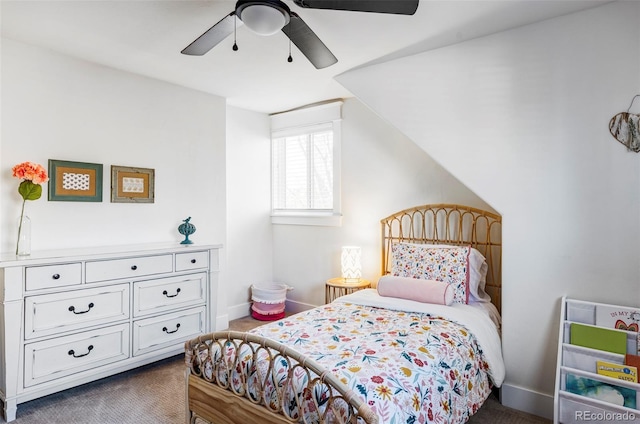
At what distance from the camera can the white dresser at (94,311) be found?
93.1 inches

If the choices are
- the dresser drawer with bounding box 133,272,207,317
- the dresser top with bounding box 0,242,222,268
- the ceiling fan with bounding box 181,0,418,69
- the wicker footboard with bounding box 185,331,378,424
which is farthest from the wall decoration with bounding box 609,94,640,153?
the dresser drawer with bounding box 133,272,207,317

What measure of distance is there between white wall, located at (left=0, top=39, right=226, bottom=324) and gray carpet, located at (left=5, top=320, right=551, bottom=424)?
3.65ft

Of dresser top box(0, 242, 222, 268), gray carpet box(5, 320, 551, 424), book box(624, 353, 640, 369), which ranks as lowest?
gray carpet box(5, 320, 551, 424)

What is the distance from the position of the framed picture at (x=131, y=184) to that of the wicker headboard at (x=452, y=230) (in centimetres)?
230

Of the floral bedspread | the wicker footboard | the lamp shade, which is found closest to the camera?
the wicker footboard

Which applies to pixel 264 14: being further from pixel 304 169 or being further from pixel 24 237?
pixel 304 169

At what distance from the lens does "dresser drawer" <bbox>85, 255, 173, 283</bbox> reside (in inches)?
106

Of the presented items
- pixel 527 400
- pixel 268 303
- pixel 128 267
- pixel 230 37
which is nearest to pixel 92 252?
pixel 128 267

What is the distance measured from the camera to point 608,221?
222cm

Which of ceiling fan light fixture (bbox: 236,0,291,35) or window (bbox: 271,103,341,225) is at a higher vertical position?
ceiling fan light fixture (bbox: 236,0,291,35)

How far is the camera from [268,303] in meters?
4.32

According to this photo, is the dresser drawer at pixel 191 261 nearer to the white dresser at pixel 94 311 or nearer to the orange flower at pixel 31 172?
the white dresser at pixel 94 311

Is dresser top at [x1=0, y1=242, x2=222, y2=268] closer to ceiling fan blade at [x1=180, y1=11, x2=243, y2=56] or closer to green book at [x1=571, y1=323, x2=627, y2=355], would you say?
ceiling fan blade at [x1=180, y1=11, x2=243, y2=56]

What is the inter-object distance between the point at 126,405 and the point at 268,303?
1921mm
